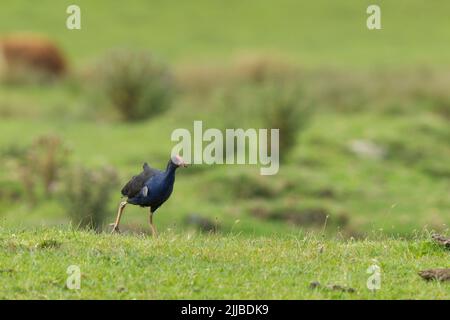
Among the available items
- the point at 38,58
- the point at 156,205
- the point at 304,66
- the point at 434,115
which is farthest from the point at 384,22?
the point at 156,205

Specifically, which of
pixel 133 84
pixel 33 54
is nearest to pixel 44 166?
pixel 133 84

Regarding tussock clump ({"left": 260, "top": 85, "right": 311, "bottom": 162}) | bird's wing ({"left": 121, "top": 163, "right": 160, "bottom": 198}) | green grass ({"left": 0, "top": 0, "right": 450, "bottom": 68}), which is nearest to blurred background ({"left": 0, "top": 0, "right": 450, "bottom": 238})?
tussock clump ({"left": 260, "top": 85, "right": 311, "bottom": 162})

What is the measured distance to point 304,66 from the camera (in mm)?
52844

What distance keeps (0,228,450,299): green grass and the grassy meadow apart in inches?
1.0

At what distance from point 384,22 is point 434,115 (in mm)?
33104

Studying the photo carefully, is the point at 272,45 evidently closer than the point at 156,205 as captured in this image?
No

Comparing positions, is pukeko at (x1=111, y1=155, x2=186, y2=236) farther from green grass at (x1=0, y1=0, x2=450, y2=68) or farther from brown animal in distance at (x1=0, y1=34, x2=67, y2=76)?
green grass at (x1=0, y1=0, x2=450, y2=68)

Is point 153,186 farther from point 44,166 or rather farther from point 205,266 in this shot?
point 44,166

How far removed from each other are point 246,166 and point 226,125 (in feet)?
11.1

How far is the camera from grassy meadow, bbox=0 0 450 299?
441 inches

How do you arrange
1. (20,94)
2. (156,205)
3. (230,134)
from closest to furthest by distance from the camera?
(156,205) → (230,134) → (20,94)

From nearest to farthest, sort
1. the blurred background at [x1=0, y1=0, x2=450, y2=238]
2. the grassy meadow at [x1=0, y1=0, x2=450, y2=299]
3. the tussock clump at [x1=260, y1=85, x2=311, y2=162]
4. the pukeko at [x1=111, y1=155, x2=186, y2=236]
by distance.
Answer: the grassy meadow at [x1=0, y1=0, x2=450, y2=299] → the pukeko at [x1=111, y1=155, x2=186, y2=236] → the blurred background at [x1=0, y1=0, x2=450, y2=238] → the tussock clump at [x1=260, y1=85, x2=311, y2=162]

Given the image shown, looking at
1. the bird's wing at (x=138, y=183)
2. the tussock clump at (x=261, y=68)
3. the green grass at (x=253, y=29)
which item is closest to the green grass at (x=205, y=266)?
the bird's wing at (x=138, y=183)
